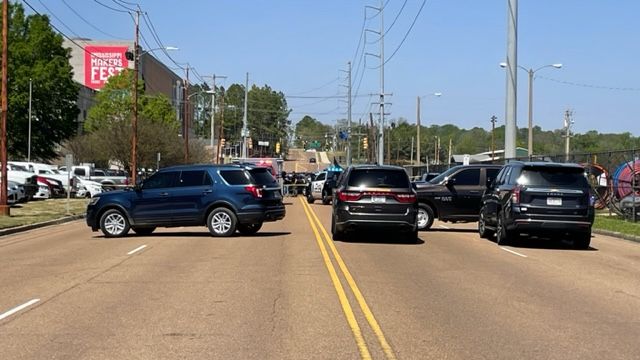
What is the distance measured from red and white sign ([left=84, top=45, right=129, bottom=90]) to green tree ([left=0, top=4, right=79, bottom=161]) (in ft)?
141

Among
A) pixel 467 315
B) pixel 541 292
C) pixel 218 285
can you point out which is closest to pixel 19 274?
pixel 218 285

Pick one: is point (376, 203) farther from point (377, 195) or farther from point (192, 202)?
point (192, 202)

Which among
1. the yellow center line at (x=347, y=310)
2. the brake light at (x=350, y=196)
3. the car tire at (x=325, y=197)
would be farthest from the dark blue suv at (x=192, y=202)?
the car tire at (x=325, y=197)

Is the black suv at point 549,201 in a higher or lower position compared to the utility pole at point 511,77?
lower

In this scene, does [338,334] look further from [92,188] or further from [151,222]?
[92,188]

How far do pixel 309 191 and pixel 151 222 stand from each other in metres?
24.4

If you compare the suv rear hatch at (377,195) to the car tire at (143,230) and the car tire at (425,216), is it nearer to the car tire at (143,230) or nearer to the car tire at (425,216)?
the car tire at (425,216)

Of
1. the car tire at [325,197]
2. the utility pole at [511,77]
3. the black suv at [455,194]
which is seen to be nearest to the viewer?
the black suv at [455,194]

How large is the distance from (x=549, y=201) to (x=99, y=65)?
325ft

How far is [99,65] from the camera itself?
107 meters

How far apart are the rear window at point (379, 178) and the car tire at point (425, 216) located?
4381 millimetres

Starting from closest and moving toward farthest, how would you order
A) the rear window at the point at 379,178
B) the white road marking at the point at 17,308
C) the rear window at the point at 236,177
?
Result: the white road marking at the point at 17,308 < the rear window at the point at 379,178 < the rear window at the point at 236,177

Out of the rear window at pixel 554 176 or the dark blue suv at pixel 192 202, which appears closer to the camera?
the rear window at pixel 554 176

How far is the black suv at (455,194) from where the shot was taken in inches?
854
